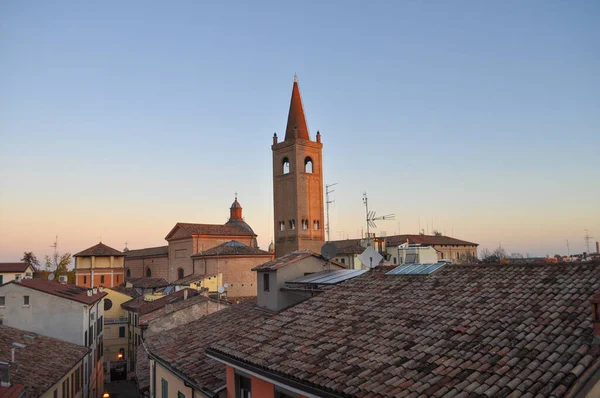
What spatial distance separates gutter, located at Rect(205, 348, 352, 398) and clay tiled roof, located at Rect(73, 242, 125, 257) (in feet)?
180

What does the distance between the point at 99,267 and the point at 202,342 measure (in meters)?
50.4

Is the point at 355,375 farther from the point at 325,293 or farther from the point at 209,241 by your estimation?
the point at 209,241

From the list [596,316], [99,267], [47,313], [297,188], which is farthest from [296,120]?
[596,316]

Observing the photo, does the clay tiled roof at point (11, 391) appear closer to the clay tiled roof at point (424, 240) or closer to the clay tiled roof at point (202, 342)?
the clay tiled roof at point (202, 342)

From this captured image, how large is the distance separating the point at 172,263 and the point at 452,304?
181 feet

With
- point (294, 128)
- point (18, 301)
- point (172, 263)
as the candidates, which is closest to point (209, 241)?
point (172, 263)

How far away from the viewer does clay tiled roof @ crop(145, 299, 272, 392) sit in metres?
11.4

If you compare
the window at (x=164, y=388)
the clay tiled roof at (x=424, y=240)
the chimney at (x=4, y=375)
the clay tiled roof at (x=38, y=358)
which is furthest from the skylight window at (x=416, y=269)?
the clay tiled roof at (x=424, y=240)

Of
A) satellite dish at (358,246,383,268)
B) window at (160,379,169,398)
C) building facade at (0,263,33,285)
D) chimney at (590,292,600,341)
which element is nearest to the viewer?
chimney at (590,292,600,341)

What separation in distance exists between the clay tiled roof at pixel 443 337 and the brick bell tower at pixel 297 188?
4634cm

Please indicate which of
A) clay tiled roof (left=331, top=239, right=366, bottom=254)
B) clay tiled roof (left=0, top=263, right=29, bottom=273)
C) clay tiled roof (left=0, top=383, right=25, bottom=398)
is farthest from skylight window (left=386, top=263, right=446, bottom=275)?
clay tiled roof (left=331, top=239, right=366, bottom=254)

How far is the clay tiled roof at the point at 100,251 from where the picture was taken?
59553 mm

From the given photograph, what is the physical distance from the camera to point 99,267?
59719 millimetres

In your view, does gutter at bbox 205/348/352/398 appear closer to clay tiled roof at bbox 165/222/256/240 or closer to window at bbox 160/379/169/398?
window at bbox 160/379/169/398
